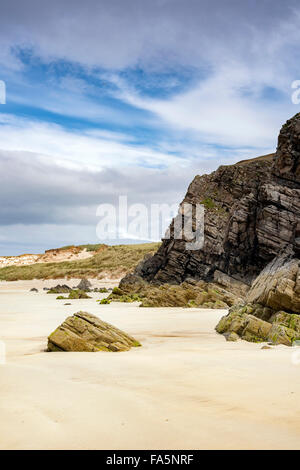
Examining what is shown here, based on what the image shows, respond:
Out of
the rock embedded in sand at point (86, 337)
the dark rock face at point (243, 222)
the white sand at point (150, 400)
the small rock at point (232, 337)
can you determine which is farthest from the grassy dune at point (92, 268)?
Answer: the white sand at point (150, 400)

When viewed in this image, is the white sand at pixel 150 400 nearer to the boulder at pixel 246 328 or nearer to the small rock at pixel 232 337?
the boulder at pixel 246 328

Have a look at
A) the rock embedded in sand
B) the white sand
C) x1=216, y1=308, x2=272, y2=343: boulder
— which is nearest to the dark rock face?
x1=216, y1=308, x2=272, y2=343: boulder

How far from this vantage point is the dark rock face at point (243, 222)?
83.1ft

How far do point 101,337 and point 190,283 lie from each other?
21419 mm

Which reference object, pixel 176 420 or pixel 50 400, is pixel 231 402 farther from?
pixel 50 400

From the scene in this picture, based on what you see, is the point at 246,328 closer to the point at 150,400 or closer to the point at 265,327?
the point at 265,327

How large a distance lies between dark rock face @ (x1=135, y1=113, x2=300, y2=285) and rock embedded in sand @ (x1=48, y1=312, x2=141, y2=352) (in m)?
16.0

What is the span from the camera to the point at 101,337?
8859 millimetres

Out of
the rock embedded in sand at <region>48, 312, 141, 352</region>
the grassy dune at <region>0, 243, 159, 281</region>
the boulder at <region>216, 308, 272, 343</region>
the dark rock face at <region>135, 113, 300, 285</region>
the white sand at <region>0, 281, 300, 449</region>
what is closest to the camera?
the white sand at <region>0, 281, 300, 449</region>

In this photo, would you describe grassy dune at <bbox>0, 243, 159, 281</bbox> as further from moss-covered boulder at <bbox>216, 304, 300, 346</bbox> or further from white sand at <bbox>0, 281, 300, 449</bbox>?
white sand at <bbox>0, 281, 300, 449</bbox>

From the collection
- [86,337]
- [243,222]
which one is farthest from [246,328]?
[243,222]

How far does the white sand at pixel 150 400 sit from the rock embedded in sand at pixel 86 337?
18.9 inches

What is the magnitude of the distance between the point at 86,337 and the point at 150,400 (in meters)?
4.33

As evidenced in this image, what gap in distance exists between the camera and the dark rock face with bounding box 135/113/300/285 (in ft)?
83.1
